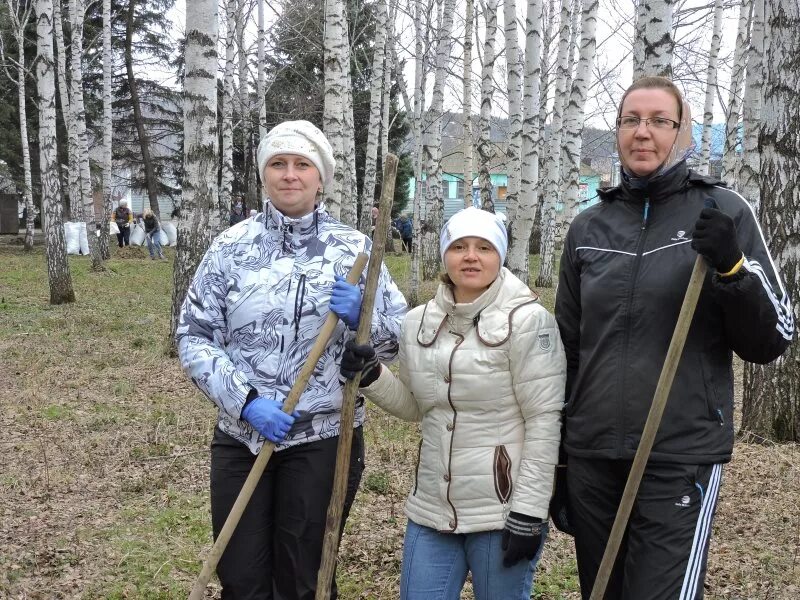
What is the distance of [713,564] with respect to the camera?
175 inches

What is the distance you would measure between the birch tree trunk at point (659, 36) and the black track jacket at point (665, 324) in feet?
13.8

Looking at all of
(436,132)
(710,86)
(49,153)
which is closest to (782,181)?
(436,132)

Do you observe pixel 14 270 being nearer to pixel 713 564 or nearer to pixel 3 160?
pixel 3 160

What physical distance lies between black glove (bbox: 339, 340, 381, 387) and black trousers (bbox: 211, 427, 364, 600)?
0.97 feet

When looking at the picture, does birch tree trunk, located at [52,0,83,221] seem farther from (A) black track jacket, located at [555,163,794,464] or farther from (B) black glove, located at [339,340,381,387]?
(A) black track jacket, located at [555,163,794,464]

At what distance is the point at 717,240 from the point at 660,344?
1.29 feet

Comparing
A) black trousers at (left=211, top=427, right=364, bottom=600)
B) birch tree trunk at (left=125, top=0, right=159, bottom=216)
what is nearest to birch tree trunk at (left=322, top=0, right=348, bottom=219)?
black trousers at (left=211, top=427, right=364, bottom=600)

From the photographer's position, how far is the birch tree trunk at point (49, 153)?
1396 centimetres

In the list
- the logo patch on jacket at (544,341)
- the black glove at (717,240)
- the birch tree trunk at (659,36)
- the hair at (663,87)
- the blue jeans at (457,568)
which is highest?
the birch tree trunk at (659,36)

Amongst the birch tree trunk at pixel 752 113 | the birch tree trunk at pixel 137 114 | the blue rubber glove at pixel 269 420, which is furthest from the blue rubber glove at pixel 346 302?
the birch tree trunk at pixel 137 114

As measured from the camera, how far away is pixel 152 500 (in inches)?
218

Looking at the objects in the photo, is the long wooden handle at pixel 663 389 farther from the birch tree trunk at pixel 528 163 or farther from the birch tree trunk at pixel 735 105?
the birch tree trunk at pixel 735 105

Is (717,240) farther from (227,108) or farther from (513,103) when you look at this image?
(227,108)

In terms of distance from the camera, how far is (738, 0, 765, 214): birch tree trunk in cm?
1108
